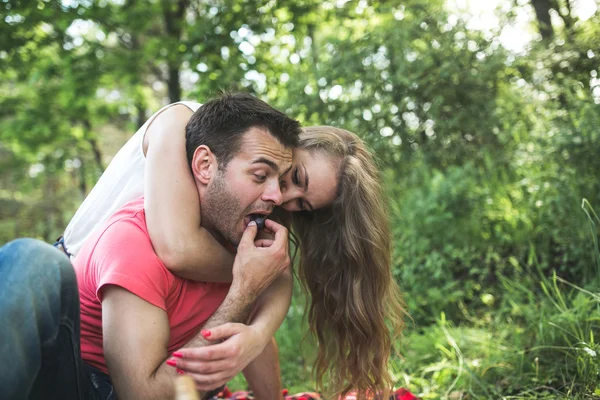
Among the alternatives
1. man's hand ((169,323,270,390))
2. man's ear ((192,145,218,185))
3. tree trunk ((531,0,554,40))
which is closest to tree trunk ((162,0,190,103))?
tree trunk ((531,0,554,40))

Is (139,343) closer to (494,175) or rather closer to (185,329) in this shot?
(185,329)

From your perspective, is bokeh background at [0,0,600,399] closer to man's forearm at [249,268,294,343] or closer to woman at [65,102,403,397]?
woman at [65,102,403,397]

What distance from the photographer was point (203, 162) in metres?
2.58

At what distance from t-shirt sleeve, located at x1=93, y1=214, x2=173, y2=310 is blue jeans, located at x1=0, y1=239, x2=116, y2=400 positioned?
346 millimetres

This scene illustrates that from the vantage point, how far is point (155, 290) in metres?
2.21

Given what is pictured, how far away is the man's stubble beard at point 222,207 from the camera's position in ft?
8.20

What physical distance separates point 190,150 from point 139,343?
3.13 feet

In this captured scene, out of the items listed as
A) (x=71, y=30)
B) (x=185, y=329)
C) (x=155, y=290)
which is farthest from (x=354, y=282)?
(x=71, y=30)

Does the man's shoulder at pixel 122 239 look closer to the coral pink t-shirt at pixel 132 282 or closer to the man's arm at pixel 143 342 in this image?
the coral pink t-shirt at pixel 132 282

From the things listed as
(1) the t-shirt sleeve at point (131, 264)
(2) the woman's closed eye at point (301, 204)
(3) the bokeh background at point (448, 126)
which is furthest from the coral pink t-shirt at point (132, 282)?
(3) the bokeh background at point (448, 126)

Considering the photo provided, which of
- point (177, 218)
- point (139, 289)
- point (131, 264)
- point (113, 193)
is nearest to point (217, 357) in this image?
point (139, 289)

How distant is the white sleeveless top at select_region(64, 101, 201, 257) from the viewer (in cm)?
280

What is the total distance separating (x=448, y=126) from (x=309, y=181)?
344 centimetres

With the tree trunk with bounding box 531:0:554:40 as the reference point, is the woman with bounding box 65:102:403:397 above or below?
below
